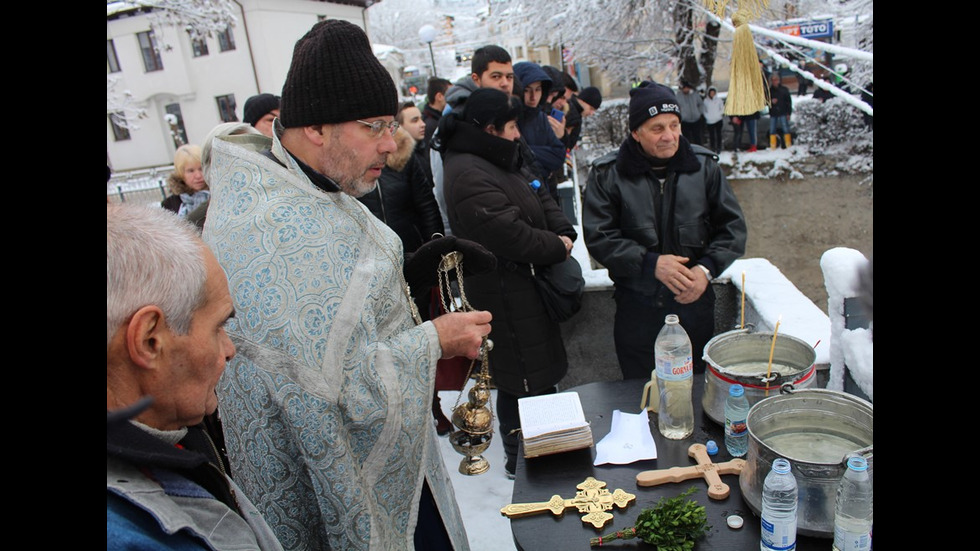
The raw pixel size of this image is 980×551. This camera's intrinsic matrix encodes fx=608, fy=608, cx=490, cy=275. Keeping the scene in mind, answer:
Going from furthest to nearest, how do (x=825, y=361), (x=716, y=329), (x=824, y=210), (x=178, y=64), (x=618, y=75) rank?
(x=178, y=64)
(x=618, y=75)
(x=824, y=210)
(x=716, y=329)
(x=825, y=361)

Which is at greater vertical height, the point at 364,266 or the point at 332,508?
the point at 364,266

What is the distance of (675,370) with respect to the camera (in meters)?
1.98

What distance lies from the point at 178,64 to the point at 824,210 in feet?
80.1

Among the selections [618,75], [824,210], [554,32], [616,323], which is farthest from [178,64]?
[616,323]

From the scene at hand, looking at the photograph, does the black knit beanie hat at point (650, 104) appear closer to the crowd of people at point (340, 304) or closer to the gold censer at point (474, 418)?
the crowd of people at point (340, 304)

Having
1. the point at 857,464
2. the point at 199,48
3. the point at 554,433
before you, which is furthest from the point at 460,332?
the point at 199,48

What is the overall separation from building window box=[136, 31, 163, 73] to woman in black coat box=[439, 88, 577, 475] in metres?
26.8

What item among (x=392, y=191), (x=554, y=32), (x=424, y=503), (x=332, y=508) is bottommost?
(x=424, y=503)

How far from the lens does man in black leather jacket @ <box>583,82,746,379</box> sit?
2975 mm

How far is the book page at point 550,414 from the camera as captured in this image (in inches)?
78.8

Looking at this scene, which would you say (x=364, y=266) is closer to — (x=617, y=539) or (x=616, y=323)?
(x=617, y=539)

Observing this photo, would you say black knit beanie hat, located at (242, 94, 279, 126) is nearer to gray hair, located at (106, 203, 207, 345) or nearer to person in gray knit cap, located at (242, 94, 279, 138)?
person in gray knit cap, located at (242, 94, 279, 138)

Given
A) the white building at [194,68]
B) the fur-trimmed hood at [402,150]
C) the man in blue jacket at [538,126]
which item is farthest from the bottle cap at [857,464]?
the white building at [194,68]

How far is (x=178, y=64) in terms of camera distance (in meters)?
24.5
